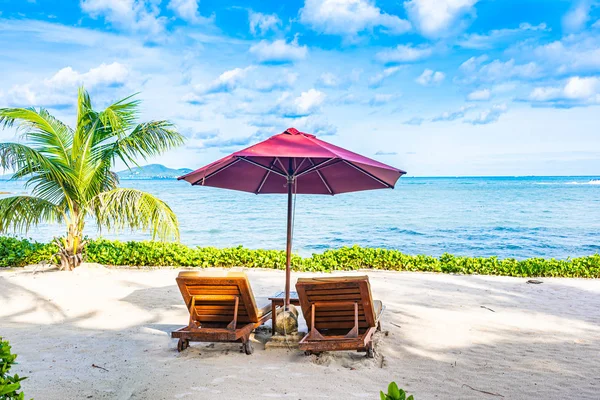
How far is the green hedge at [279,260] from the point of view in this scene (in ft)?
38.4

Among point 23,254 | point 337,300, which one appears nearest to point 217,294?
point 337,300

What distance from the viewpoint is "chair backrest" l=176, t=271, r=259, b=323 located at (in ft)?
19.0

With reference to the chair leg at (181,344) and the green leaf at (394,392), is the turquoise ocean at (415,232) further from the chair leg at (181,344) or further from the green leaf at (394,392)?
the green leaf at (394,392)

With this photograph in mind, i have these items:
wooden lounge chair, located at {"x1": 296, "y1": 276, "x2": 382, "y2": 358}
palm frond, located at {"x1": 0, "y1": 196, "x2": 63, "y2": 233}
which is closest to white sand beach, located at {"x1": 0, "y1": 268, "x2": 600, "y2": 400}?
wooden lounge chair, located at {"x1": 296, "y1": 276, "x2": 382, "y2": 358}

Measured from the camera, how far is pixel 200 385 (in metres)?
4.90

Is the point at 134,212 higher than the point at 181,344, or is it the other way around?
the point at 134,212

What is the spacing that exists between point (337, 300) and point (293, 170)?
1802 mm

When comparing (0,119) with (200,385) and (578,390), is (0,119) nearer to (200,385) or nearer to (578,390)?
(200,385)

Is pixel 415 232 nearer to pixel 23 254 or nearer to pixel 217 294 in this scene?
pixel 23 254

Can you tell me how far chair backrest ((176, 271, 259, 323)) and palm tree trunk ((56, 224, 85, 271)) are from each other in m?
5.55

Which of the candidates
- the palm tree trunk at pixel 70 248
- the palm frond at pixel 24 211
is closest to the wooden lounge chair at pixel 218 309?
the palm tree trunk at pixel 70 248

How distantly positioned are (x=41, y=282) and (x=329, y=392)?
275 inches

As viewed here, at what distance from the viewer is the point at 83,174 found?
1055 cm

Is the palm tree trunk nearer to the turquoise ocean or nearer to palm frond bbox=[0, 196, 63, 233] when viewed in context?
palm frond bbox=[0, 196, 63, 233]
